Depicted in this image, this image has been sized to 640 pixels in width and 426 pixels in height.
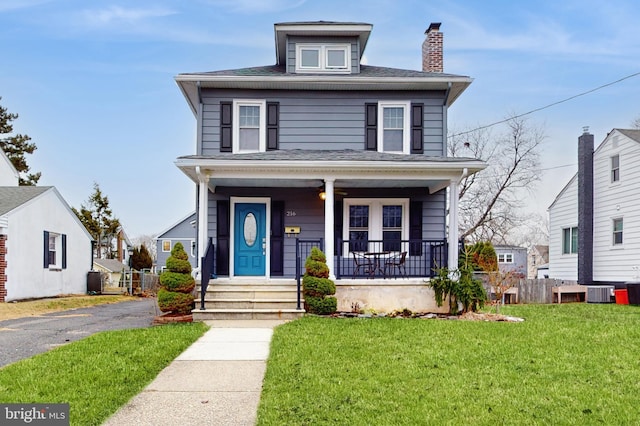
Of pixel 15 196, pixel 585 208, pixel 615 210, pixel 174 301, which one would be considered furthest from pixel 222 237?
pixel 585 208

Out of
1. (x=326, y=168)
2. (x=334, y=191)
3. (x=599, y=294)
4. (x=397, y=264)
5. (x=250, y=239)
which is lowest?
(x=599, y=294)

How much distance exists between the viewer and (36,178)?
114 feet

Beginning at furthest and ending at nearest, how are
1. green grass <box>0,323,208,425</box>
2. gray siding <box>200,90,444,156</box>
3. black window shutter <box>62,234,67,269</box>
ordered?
black window shutter <box>62,234,67,269</box> < gray siding <box>200,90,444,156</box> < green grass <box>0,323,208,425</box>

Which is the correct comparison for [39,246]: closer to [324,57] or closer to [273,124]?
[273,124]

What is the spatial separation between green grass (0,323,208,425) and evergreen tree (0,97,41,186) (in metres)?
31.2

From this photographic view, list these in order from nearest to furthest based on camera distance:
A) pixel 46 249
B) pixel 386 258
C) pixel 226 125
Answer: pixel 386 258 → pixel 226 125 → pixel 46 249

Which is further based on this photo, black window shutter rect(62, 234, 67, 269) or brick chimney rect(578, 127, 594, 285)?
black window shutter rect(62, 234, 67, 269)

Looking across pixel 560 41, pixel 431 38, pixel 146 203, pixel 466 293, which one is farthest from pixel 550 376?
pixel 146 203

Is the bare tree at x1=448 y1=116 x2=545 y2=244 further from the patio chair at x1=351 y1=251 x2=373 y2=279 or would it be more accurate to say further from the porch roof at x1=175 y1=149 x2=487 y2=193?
the porch roof at x1=175 y1=149 x2=487 y2=193

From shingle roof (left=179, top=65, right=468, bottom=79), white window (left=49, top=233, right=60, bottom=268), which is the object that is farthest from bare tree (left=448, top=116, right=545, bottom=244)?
white window (left=49, top=233, right=60, bottom=268)

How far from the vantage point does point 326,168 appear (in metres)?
11.5

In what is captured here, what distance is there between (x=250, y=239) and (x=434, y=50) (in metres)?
7.77

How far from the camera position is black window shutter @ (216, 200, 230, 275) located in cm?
1316

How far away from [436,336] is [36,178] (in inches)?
1345
